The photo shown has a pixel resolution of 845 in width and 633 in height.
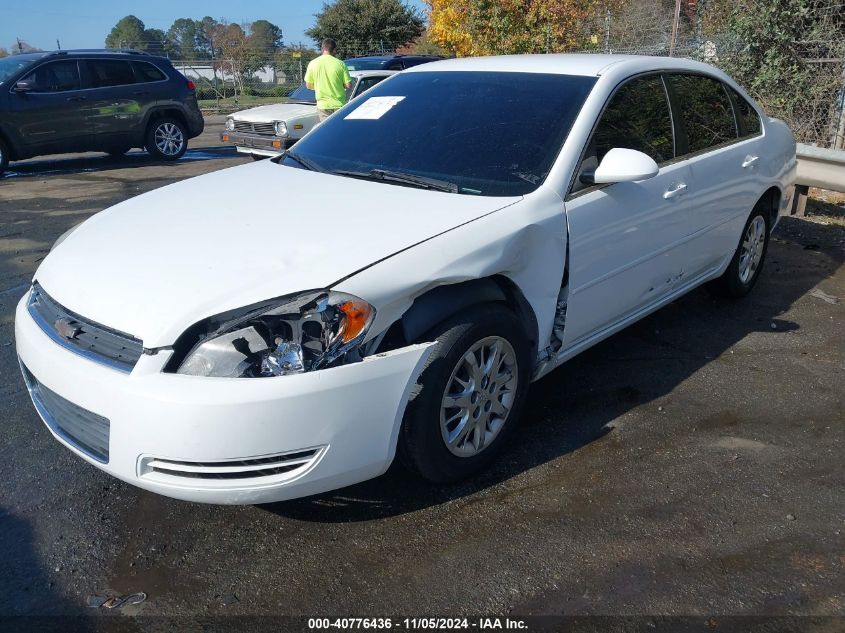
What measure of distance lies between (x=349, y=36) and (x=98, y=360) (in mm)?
34576

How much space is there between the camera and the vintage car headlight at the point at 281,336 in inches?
95.7

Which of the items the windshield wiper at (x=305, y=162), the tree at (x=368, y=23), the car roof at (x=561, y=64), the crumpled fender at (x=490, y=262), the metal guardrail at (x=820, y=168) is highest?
the tree at (x=368, y=23)

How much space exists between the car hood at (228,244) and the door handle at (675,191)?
1.20 m

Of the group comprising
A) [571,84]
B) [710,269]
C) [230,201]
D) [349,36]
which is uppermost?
[349,36]

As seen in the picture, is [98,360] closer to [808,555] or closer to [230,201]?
[230,201]

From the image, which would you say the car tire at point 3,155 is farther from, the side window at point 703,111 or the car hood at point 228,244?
the side window at point 703,111

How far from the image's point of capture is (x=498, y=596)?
98.2 inches

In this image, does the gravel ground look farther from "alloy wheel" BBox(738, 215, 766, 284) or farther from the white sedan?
"alloy wheel" BBox(738, 215, 766, 284)

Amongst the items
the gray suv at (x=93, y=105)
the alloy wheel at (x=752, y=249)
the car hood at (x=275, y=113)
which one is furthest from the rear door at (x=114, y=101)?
the alloy wheel at (x=752, y=249)

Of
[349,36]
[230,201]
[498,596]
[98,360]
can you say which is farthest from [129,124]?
[349,36]

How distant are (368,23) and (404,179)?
1318 inches

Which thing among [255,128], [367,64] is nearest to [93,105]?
[255,128]

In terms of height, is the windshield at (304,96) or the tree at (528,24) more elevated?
the tree at (528,24)

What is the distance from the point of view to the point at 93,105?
11.3 m
